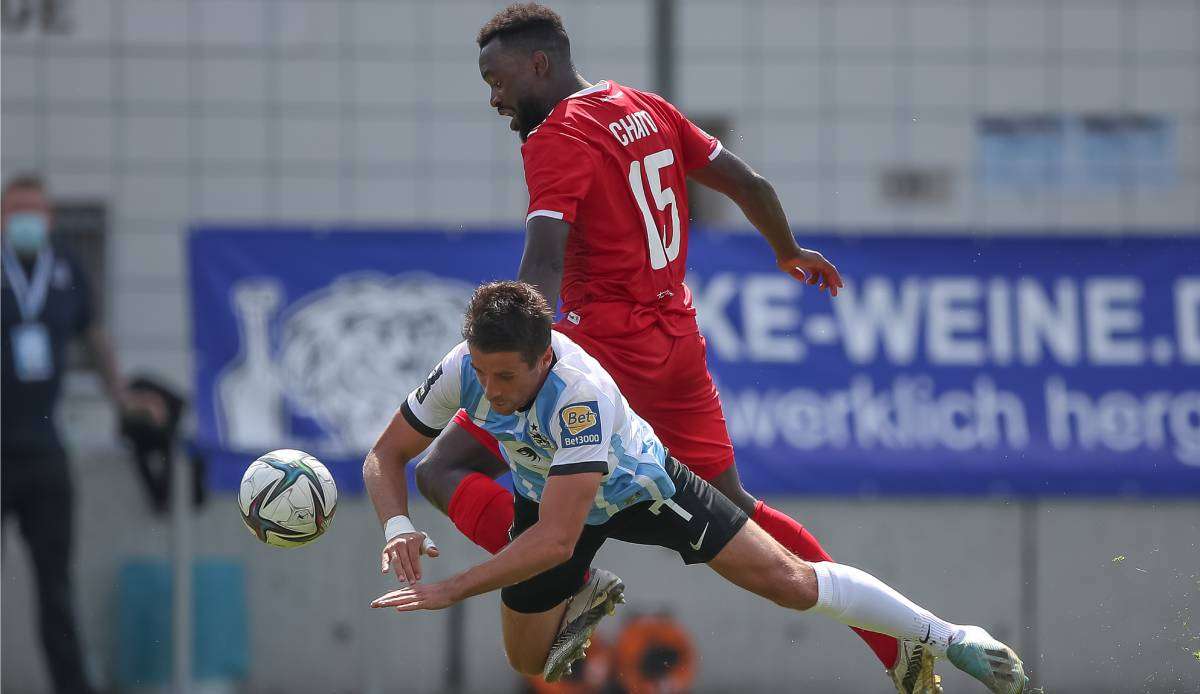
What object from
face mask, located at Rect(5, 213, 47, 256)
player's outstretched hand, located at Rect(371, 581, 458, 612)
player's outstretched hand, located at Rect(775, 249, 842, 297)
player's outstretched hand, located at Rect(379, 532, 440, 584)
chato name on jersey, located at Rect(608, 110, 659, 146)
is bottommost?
player's outstretched hand, located at Rect(371, 581, 458, 612)

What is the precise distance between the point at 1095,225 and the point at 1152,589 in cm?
461

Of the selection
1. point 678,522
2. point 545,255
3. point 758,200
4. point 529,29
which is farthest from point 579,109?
point 678,522

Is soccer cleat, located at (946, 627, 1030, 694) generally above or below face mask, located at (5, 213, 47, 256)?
below

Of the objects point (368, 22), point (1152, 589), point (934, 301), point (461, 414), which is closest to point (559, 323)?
point (461, 414)

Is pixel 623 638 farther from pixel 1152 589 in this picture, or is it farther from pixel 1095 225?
pixel 1095 225

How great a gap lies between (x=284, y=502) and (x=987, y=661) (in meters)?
2.54

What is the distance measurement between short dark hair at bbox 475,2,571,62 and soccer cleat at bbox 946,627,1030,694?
99.6 inches

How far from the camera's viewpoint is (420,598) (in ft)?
14.5

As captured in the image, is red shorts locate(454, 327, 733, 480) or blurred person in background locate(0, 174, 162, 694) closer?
red shorts locate(454, 327, 733, 480)

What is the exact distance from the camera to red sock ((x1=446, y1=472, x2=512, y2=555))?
541 centimetres

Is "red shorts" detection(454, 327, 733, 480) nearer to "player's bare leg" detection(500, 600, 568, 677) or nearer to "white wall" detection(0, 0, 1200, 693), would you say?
"player's bare leg" detection(500, 600, 568, 677)

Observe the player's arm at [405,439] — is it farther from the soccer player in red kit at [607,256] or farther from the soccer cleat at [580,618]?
the soccer cleat at [580,618]

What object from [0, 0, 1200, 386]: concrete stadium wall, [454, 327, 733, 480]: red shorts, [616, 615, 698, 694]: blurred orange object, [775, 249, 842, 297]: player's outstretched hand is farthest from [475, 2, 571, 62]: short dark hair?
[0, 0, 1200, 386]: concrete stadium wall

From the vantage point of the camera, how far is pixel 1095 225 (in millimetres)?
11227
